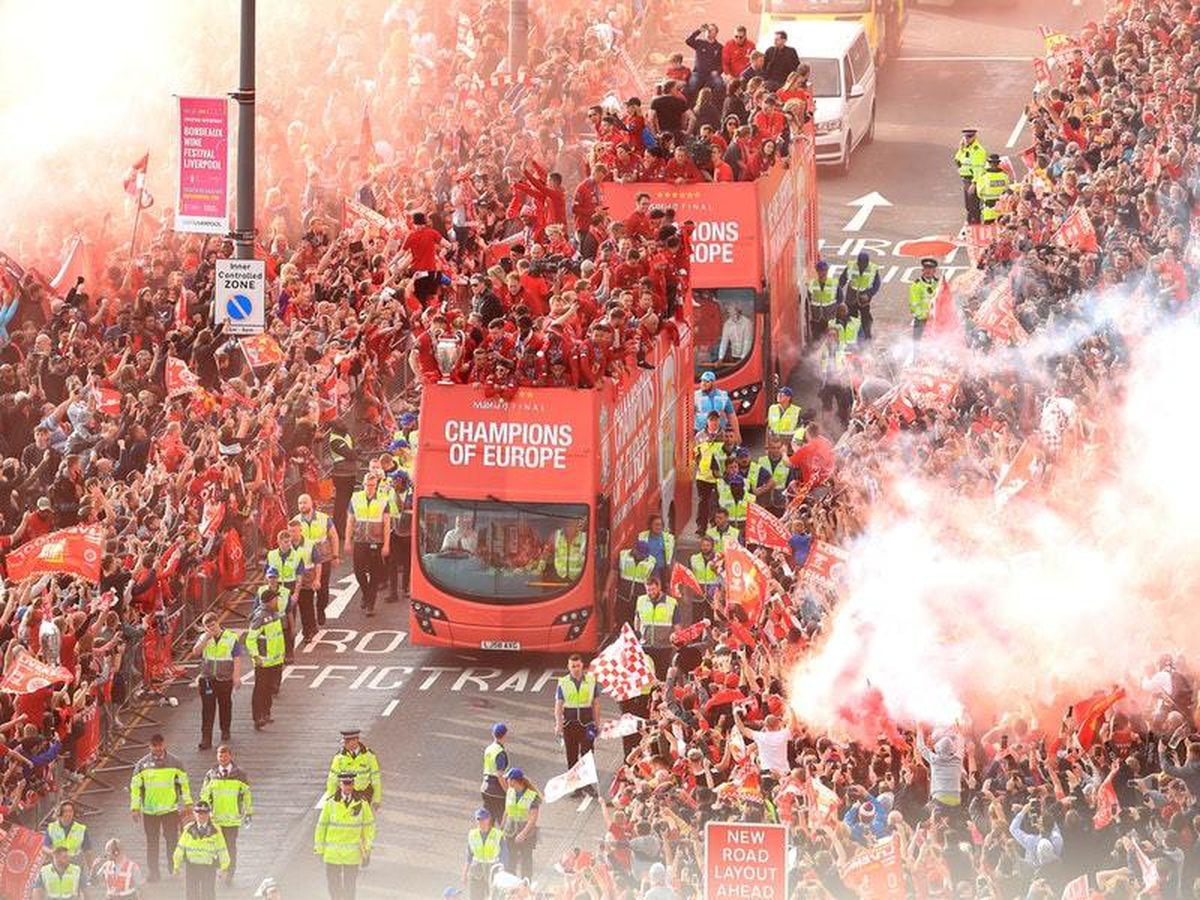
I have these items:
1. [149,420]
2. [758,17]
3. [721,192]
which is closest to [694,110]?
[721,192]

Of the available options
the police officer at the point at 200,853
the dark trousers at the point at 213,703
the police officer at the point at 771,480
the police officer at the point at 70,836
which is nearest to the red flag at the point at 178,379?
the dark trousers at the point at 213,703

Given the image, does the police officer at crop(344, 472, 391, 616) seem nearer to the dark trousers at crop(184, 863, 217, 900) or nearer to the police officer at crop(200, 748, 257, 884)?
the police officer at crop(200, 748, 257, 884)

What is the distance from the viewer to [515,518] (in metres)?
32.5

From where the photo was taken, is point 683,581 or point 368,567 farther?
point 368,567

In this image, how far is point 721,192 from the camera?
38.0 metres

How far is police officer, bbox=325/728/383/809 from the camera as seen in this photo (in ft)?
90.9

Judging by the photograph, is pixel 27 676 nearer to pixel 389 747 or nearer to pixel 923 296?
pixel 389 747

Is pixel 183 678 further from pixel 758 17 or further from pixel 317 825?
pixel 758 17

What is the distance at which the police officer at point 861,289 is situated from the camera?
136ft

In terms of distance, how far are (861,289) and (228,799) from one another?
51.9 feet

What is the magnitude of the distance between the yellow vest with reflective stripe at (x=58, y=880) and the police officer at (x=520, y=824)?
11.6 ft

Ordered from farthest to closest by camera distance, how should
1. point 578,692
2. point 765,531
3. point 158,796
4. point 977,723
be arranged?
point 765,531 < point 578,692 < point 158,796 < point 977,723

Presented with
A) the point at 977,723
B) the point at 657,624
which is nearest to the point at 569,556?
the point at 657,624

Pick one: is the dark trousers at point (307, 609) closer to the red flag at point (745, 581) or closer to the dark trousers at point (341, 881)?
the red flag at point (745, 581)
